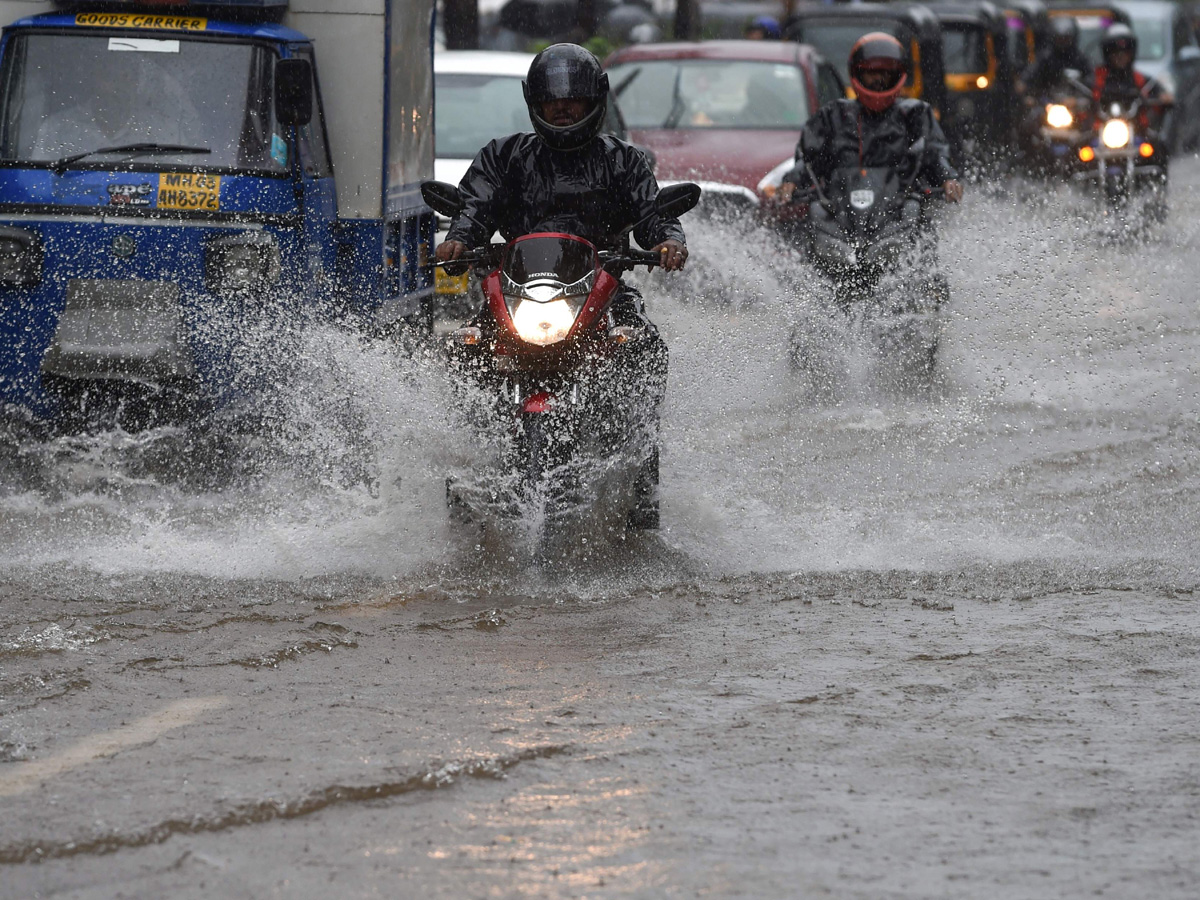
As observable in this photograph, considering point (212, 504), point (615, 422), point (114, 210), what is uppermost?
point (114, 210)

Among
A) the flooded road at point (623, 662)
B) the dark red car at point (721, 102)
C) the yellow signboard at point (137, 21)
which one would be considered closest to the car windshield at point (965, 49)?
the dark red car at point (721, 102)

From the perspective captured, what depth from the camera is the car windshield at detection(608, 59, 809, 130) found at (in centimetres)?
1409

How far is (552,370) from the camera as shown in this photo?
6109 millimetres

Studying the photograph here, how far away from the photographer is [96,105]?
26.1 ft

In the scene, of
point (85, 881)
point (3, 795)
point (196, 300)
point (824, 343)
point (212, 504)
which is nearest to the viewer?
point (85, 881)

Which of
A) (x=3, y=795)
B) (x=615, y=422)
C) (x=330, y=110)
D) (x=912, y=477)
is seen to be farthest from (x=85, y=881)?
(x=330, y=110)

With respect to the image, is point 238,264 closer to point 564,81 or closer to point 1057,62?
point 564,81

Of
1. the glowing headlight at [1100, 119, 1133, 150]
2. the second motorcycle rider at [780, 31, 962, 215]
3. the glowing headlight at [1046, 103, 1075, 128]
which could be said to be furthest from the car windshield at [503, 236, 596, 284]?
the glowing headlight at [1046, 103, 1075, 128]

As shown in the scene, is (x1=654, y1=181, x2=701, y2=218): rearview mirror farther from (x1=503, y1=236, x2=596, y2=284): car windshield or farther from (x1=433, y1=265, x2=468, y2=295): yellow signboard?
(x1=433, y1=265, x2=468, y2=295): yellow signboard

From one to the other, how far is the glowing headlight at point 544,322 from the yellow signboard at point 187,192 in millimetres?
2269

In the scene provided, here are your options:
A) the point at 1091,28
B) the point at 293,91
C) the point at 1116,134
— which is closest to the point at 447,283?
the point at 293,91

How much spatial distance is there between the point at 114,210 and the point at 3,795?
4204 millimetres

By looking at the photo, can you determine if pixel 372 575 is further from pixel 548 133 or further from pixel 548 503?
pixel 548 133

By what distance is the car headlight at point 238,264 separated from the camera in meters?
7.71
